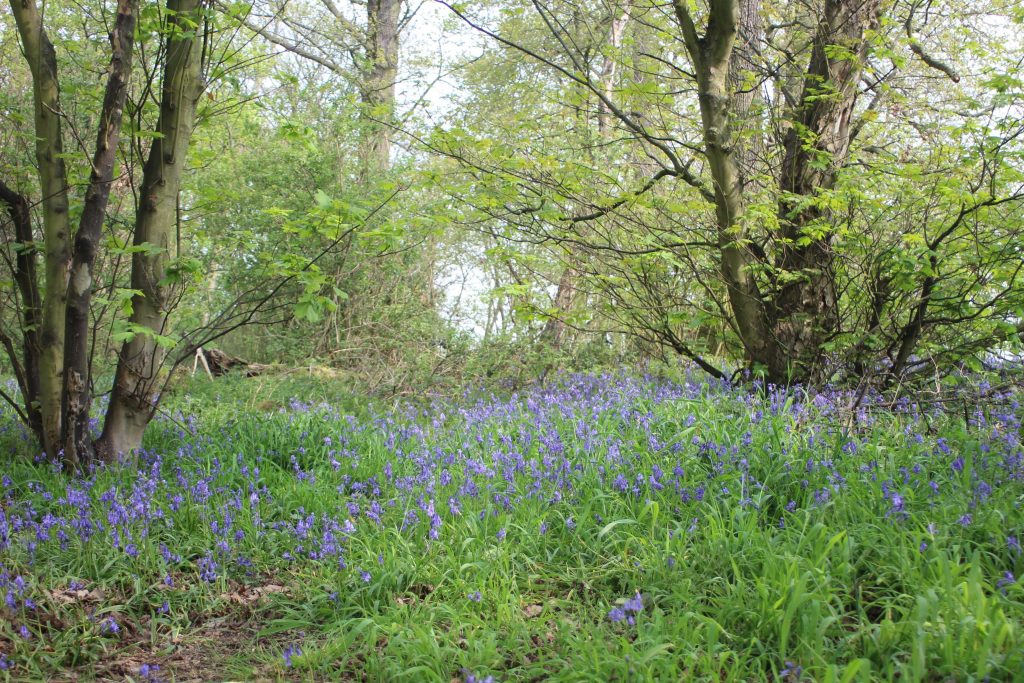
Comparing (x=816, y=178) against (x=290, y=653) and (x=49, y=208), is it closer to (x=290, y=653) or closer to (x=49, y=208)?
(x=290, y=653)

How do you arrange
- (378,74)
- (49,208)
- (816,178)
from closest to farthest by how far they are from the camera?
1. (49,208)
2. (816,178)
3. (378,74)

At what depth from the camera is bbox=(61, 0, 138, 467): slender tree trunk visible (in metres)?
4.32

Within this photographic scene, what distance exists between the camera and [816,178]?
20.1 ft

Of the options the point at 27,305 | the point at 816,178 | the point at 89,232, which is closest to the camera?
the point at 89,232

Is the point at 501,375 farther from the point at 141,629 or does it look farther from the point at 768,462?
the point at 141,629

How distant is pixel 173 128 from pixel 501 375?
198 inches

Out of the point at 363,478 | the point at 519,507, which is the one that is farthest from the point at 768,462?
the point at 363,478

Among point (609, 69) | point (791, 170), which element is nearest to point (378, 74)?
point (609, 69)

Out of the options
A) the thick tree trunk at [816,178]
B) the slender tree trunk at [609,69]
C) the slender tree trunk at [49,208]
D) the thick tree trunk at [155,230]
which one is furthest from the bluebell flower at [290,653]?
the slender tree trunk at [609,69]

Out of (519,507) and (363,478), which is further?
(363,478)

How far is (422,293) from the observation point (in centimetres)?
1148

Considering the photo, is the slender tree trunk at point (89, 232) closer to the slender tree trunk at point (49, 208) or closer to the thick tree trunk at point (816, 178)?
the slender tree trunk at point (49, 208)

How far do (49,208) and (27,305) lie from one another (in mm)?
820

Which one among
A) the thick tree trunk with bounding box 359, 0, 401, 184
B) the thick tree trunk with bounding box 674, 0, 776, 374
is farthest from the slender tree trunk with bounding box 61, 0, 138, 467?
the thick tree trunk with bounding box 359, 0, 401, 184
